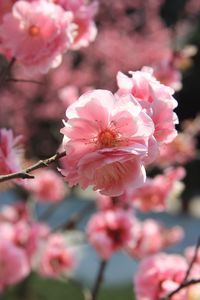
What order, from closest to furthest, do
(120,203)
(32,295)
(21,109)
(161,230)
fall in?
1. (120,203)
2. (161,230)
3. (32,295)
4. (21,109)

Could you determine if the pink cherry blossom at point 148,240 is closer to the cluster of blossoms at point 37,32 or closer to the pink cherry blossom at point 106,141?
the cluster of blossoms at point 37,32

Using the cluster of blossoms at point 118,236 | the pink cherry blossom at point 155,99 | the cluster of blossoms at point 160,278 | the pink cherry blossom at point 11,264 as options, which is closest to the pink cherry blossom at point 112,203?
the cluster of blossoms at point 118,236

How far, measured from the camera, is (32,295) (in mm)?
3213

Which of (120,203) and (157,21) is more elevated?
(157,21)

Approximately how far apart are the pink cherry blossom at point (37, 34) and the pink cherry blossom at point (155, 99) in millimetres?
435

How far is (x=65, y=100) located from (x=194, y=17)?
214 inches

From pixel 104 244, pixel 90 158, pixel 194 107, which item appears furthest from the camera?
pixel 194 107

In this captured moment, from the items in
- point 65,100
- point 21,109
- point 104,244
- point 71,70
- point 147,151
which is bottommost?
point 147,151

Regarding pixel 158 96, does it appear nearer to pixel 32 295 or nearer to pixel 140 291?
pixel 140 291

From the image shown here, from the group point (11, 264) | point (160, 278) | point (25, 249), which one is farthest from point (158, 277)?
point (25, 249)

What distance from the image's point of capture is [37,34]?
1265mm

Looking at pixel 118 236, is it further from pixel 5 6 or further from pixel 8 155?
pixel 8 155

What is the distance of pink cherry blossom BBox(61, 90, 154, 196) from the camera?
75 centimetres

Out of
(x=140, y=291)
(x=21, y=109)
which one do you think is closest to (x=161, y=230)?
(x=140, y=291)
